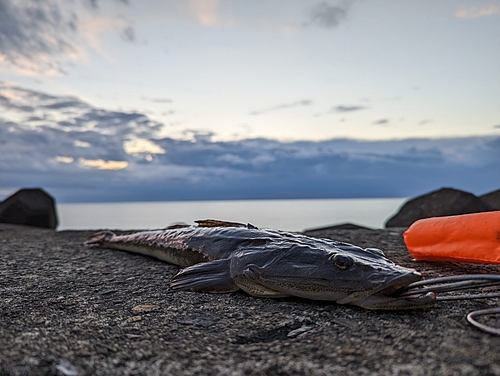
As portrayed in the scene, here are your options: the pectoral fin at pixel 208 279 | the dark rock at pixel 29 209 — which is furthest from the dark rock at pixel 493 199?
the dark rock at pixel 29 209

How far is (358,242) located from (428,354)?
4170mm

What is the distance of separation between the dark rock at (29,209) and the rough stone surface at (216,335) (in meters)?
8.47

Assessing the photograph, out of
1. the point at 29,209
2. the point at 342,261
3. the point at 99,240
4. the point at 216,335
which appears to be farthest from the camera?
the point at 29,209

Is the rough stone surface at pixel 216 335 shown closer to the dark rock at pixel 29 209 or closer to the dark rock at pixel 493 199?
the dark rock at pixel 493 199

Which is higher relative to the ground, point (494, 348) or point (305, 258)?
point (305, 258)

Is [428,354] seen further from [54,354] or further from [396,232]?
[396,232]

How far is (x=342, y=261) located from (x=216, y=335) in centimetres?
101

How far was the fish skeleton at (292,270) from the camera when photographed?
260 cm

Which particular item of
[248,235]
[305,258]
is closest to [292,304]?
[305,258]

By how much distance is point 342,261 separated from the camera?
2803 millimetres

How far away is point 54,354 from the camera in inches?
82.4

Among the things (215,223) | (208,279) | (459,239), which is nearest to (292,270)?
(208,279)

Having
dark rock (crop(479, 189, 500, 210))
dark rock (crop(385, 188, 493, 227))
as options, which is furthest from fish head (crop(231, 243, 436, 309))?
dark rock (crop(479, 189, 500, 210))

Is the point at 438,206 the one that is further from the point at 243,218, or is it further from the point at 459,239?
the point at 243,218
